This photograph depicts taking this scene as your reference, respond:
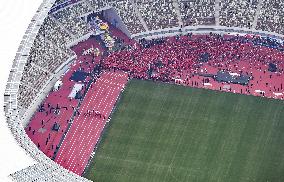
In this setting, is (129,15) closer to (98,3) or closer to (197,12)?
(98,3)

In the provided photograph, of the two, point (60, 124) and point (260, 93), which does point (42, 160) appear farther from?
point (260, 93)

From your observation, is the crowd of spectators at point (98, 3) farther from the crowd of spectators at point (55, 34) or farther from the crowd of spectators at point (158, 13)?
the crowd of spectators at point (55, 34)

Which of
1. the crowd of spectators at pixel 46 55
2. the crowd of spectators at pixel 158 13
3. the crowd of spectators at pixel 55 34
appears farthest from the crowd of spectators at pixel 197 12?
the crowd of spectators at pixel 46 55

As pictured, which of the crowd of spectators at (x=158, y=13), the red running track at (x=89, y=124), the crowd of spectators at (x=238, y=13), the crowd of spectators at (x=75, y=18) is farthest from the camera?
the crowd of spectators at (x=158, y=13)

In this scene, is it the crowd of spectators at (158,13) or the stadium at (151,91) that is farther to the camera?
the crowd of spectators at (158,13)

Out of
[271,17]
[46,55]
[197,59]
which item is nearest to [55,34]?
[46,55]

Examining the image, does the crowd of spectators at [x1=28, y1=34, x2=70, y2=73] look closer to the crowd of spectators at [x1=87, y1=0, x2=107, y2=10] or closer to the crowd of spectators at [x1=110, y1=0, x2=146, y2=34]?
the crowd of spectators at [x1=87, y1=0, x2=107, y2=10]
